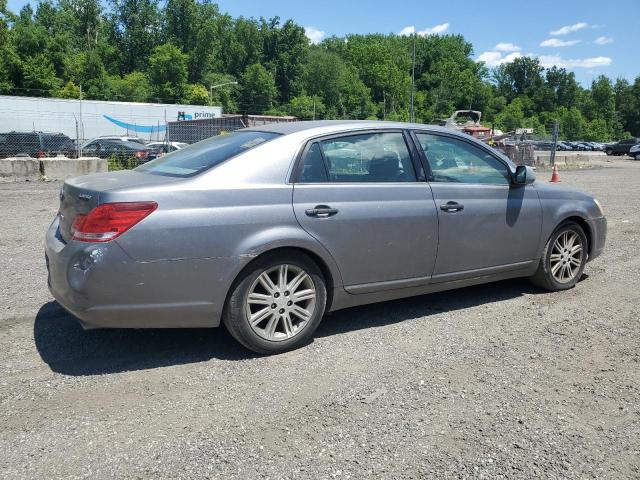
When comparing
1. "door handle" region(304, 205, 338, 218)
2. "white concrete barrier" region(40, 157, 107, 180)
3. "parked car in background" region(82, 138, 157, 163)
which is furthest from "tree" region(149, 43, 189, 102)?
"door handle" region(304, 205, 338, 218)

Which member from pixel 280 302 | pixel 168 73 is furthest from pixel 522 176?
pixel 168 73

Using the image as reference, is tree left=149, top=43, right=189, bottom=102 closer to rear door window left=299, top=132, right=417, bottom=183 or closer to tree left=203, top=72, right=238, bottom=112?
tree left=203, top=72, right=238, bottom=112

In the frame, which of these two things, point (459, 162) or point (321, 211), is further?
point (459, 162)

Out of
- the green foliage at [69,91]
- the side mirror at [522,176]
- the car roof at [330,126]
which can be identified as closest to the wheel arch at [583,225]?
the side mirror at [522,176]

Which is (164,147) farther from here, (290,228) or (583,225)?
(290,228)

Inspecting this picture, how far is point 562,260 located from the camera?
5.55 m

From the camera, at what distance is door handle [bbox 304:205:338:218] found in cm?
404

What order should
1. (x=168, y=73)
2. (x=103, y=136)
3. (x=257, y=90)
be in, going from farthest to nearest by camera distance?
(x=257, y=90)
(x=168, y=73)
(x=103, y=136)

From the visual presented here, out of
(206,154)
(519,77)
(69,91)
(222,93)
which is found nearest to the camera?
(206,154)

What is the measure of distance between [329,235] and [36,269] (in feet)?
12.0

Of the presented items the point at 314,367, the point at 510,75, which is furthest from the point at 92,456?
the point at 510,75

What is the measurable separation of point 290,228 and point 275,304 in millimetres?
527

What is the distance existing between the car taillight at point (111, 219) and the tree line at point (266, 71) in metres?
53.6

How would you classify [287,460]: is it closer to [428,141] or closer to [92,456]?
[92,456]
